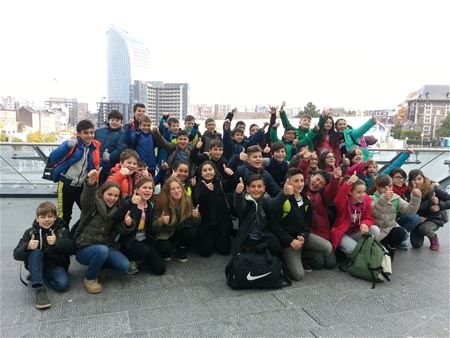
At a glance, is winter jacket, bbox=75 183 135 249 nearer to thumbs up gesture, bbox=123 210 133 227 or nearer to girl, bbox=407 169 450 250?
thumbs up gesture, bbox=123 210 133 227

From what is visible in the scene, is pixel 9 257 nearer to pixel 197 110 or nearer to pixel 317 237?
pixel 317 237

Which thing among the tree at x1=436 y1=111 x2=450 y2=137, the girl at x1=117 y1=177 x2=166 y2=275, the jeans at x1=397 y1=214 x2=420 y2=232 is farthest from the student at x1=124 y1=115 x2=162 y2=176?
the tree at x1=436 y1=111 x2=450 y2=137

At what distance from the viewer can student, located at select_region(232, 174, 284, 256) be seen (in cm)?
308

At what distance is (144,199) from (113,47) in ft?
363

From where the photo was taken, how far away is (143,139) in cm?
427

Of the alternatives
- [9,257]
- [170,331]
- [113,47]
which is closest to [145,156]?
[9,257]

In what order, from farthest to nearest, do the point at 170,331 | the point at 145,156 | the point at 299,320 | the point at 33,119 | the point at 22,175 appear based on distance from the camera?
1. the point at 33,119
2. the point at 22,175
3. the point at 145,156
4. the point at 299,320
5. the point at 170,331

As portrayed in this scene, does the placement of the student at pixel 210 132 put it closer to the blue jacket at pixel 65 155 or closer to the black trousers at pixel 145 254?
the blue jacket at pixel 65 155

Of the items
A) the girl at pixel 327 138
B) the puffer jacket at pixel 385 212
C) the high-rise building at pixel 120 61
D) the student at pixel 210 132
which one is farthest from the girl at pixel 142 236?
the high-rise building at pixel 120 61

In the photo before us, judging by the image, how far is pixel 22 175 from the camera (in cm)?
648

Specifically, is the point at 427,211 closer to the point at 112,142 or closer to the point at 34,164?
the point at 112,142

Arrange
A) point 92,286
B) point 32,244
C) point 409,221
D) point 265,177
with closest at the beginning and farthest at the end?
point 32,244
point 92,286
point 265,177
point 409,221

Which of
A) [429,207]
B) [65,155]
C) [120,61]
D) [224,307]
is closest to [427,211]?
[429,207]

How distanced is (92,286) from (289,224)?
1830mm
